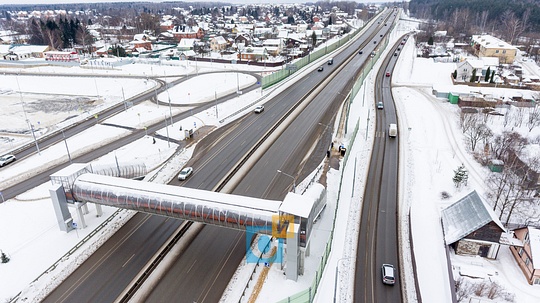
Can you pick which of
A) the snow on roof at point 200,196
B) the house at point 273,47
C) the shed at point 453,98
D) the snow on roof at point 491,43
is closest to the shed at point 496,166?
the shed at point 453,98

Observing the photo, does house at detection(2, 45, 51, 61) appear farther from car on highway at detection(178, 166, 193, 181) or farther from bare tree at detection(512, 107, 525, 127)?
bare tree at detection(512, 107, 525, 127)

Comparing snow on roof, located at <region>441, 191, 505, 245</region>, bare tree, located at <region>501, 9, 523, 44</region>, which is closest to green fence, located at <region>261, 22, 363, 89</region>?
snow on roof, located at <region>441, 191, 505, 245</region>

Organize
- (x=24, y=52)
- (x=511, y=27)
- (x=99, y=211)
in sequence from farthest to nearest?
(x=511, y=27), (x=24, y=52), (x=99, y=211)

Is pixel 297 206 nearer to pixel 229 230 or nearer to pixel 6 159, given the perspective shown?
pixel 229 230

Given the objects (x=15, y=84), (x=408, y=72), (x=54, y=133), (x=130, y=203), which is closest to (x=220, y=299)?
(x=130, y=203)

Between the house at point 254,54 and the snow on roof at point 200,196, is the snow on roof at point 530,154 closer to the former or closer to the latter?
the snow on roof at point 200,196

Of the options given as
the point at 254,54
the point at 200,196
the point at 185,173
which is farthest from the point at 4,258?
the point at 254,54

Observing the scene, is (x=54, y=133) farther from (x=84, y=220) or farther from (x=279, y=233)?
(x=279, y=233)
